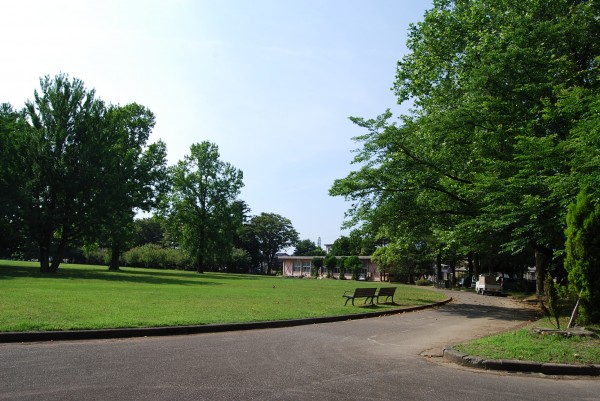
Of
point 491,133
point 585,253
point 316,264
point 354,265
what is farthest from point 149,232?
point 585,253

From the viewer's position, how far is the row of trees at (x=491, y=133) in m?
13.8

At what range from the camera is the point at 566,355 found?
8.29m

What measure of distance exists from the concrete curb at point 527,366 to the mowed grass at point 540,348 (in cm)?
22

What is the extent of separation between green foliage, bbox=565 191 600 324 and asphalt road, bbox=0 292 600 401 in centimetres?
413

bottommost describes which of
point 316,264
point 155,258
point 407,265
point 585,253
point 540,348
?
point 540,348

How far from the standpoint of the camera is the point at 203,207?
63.3 metres

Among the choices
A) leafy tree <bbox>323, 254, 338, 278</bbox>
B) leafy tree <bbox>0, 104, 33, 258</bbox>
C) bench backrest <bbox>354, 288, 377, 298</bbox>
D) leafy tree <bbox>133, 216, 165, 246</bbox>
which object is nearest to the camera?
bench backrest <bbox>354, 288, 377, 298</bbox>

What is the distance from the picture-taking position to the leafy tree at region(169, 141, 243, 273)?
6150cm

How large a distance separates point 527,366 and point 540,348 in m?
1.24

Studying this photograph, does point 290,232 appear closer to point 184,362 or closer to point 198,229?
point 198,229

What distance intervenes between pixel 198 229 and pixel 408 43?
4459 centimetres

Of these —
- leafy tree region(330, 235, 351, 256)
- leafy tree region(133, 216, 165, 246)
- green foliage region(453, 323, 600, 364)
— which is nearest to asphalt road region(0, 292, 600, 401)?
green foliage region(453, 323, 600, 364)

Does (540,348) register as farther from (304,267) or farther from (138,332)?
(304,267)

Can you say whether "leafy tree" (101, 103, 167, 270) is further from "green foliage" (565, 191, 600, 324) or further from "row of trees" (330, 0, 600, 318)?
"green foliage" (565, 191, 600, 324)
